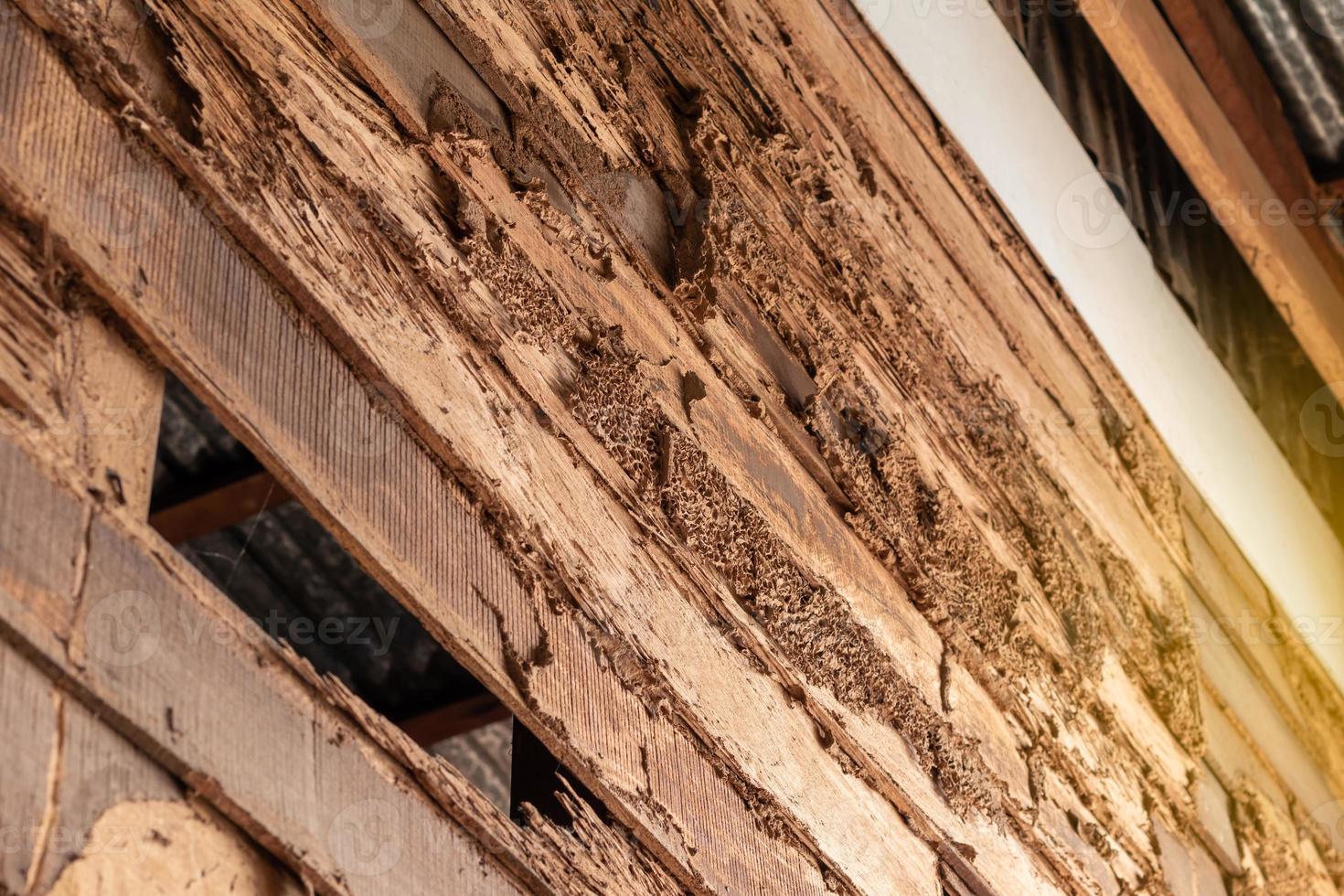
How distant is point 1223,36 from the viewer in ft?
11.8

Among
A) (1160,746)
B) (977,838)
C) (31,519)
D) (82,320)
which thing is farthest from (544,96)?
(1160,746)

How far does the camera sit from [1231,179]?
3498mm

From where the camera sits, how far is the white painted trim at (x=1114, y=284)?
2.66 meters

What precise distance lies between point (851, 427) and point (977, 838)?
1.82ft
